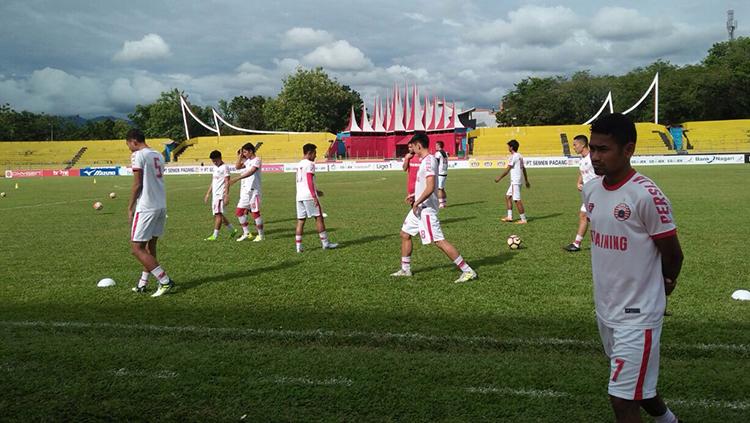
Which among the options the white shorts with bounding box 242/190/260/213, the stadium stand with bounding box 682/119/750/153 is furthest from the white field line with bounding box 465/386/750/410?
the stadium stand with bounding box 682/119/750/153

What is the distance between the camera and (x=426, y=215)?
7652 millimetres

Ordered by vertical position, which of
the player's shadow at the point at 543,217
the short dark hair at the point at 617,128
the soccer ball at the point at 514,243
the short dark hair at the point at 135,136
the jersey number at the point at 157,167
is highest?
the short dark hair at the point at 135,136

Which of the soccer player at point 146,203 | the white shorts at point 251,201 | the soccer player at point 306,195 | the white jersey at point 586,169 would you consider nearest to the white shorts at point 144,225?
the soccer player at point 146,203

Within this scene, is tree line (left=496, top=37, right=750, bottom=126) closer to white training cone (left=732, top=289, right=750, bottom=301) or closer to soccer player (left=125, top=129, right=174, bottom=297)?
white training cone (left=732, top=289, right=750, bottom=301)

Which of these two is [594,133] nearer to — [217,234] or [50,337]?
[50,337]

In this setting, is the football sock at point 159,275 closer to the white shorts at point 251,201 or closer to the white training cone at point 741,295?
the white shorts at point 251,201

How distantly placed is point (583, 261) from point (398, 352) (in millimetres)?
4877

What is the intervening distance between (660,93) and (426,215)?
81.7 metres

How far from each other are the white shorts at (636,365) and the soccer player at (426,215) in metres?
4.52

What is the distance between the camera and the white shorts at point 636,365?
9.35ft

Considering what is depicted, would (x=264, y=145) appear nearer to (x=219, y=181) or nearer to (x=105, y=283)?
(x=219, y=181)

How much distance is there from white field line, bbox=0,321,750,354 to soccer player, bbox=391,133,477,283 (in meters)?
2.31

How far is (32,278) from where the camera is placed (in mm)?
8359

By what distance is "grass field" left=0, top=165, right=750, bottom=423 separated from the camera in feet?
13.1
